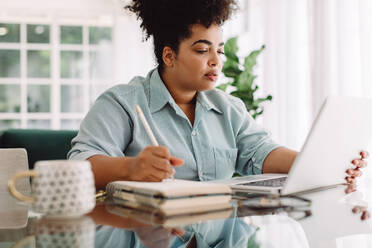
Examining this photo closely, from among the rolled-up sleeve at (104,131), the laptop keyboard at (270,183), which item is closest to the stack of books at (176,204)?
the laptop keyboard at (270,183)

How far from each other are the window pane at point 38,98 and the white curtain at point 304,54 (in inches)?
116

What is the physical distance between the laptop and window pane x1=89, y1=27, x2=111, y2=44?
5272 millimetres

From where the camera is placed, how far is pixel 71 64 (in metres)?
5.98

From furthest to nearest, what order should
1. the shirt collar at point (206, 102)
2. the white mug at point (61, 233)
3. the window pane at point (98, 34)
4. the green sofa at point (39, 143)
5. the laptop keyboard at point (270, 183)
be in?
1. the window pane at point (98, 34)
2. the green sofa at point (39, 143)
3. the shirt collar at point (206, 102)
4. the laptop keyboard at point (270, 183)
5. the white mug at point (61, 233)

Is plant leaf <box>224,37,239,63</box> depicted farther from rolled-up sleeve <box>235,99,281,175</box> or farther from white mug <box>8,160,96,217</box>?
white mug <box>8,160,96,217</box>

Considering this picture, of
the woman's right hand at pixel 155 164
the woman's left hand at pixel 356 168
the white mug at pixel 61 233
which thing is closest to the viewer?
the white mug at pixel 61 233

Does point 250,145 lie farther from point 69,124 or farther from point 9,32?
point 9,32

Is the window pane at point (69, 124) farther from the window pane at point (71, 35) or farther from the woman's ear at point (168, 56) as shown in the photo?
the woman's ear at point (168, 56)

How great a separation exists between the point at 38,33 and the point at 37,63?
39 centimetres

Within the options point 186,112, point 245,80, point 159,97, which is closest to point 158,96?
point 159,97

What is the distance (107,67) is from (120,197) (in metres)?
5.37

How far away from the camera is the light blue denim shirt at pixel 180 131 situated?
1.31 meters

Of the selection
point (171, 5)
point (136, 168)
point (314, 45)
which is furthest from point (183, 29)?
point (314, 45)

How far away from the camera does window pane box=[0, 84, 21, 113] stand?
5.76m
